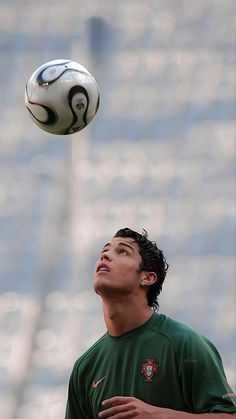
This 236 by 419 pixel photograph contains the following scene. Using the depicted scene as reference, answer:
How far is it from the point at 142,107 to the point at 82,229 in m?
1.63

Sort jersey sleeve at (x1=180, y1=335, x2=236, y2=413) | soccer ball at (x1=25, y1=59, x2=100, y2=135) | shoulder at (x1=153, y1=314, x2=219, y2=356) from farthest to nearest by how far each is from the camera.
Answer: soccer ball at (x1=25, y1=59, x2=100, y2=135), shoulder at (x1=153, y1=314, x2=219, y2=356), jersey sleeve at (x1=180, y1=335, x2=236, y2=413)

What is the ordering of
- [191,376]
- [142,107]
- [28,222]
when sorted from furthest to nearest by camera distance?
[142,107], [28,222], [191,376]

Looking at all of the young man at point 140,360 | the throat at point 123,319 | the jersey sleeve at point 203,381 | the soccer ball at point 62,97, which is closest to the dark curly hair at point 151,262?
the young man at point 140,360

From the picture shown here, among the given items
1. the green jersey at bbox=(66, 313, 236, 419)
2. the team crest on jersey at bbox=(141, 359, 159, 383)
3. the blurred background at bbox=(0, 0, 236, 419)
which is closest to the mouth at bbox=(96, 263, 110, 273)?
the green jersey at bbox=(66, 313, 236, 419)

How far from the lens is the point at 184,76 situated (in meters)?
11.2

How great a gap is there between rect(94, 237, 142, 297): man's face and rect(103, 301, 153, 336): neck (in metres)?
0.05

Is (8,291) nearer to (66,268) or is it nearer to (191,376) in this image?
(66,268)

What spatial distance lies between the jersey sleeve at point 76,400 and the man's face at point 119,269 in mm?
370

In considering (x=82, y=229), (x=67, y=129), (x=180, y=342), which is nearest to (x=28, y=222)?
(x=82, y=229)

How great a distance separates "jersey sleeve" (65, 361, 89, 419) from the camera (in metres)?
4.08

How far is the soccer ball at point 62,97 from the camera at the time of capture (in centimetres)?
481

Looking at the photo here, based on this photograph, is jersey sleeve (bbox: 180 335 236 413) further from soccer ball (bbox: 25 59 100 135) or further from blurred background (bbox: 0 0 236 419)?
blurred background (bbox: 0 0 236 419)

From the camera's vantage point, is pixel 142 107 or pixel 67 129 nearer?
pixel 67 129

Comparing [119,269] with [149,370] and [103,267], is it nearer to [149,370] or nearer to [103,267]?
[103,267]
